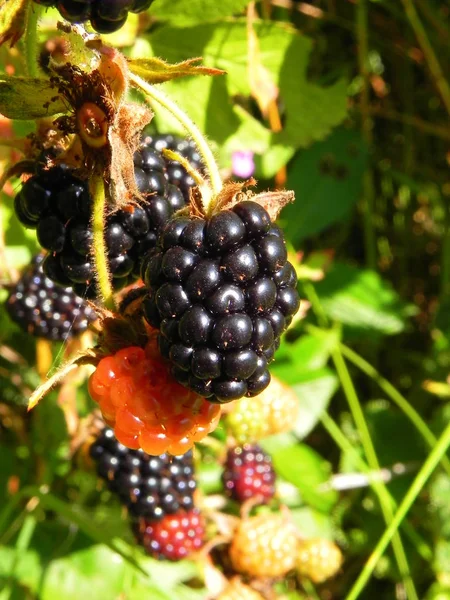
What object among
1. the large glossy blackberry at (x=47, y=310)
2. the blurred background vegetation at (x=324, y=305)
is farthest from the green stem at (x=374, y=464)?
the large glossy blackberry at (x=47, y=310)

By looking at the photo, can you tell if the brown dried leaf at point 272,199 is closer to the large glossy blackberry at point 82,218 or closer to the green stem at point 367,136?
the large glossy blackberry at point 82,218

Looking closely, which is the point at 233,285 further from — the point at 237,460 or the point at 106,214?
the point at 237,460

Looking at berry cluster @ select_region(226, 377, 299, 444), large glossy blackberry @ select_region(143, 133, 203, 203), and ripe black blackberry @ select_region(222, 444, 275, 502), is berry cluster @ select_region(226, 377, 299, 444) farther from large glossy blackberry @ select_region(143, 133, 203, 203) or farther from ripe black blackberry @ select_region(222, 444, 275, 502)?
large glossy blackberry @ select_region(143, 133, 203, 203)

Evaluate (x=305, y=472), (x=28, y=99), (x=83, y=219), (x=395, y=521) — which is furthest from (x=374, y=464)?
(x=28, y=99)

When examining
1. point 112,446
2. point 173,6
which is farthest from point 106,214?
point 173,6

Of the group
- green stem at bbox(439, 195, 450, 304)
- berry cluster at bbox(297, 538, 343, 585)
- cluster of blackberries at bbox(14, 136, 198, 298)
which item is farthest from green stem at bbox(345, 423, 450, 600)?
cluster of blackberries at bbox(14, 136, 198, 298)

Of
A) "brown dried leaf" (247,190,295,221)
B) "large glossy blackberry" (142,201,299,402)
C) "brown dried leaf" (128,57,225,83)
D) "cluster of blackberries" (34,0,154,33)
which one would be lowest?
"large glossy blackberry" (142,201,299,402)
